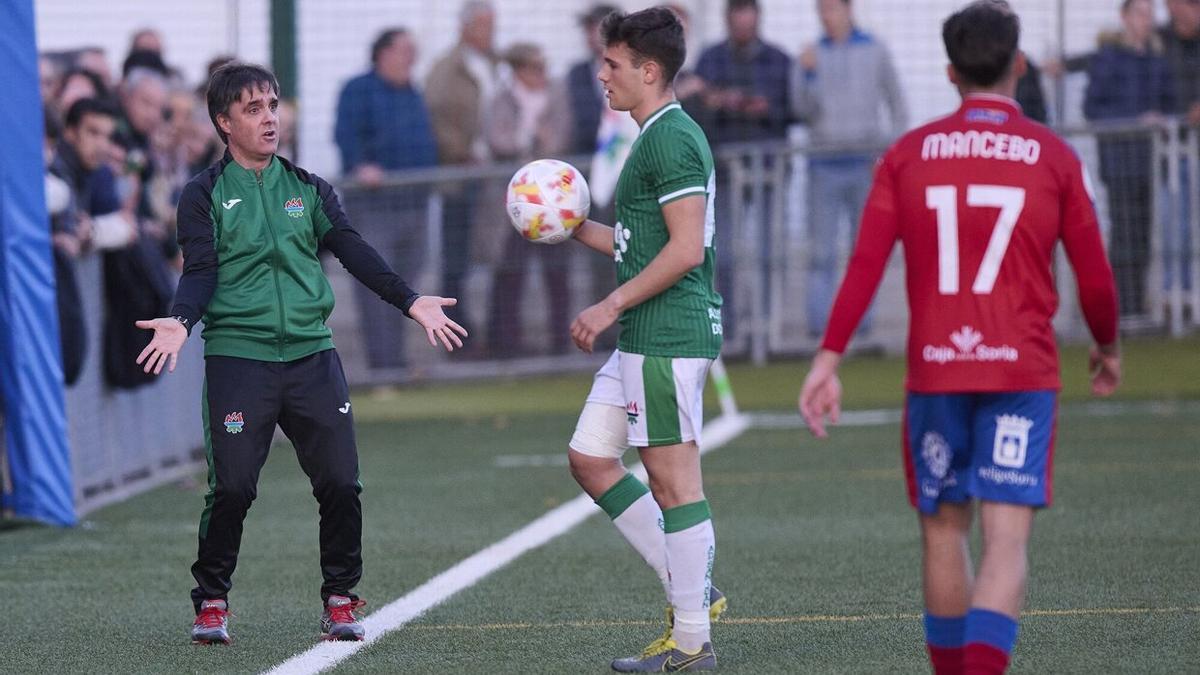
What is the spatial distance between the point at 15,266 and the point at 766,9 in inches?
Result: 344

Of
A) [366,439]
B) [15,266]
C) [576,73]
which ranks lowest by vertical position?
[366,439]

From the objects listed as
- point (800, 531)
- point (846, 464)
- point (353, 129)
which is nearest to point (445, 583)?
point (800, 531)

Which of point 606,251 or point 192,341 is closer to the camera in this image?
point 606,251

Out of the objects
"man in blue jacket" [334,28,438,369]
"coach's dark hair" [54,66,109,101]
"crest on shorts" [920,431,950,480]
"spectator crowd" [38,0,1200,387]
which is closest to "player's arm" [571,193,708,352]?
"crest on shorts" [920,431,950,480]

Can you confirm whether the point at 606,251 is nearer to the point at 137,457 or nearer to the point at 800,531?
the point at 800,531

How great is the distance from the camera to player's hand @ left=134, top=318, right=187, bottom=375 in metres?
6.07

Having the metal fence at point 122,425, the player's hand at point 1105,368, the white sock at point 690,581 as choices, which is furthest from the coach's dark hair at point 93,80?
the player's hand at point 1105,368

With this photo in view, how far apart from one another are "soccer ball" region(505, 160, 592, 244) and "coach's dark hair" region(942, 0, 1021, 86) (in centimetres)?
153

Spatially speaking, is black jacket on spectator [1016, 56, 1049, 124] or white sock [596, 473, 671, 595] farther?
black jacket on spectator [1016, 56, 1049, 124]

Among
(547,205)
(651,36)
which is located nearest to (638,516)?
(547,205)

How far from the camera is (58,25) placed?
1645 centimetres

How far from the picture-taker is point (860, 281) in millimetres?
4930

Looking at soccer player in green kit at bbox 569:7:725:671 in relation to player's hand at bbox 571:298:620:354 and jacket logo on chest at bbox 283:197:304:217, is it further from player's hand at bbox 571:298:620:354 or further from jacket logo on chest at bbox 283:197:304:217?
jacket logo on chest at bbox 283:197:304:217

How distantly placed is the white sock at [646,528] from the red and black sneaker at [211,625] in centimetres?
132
